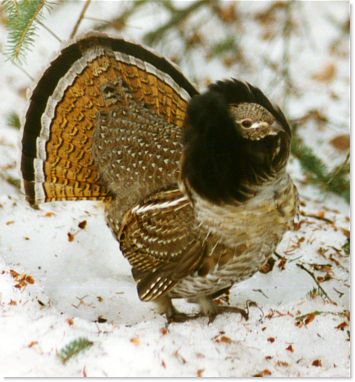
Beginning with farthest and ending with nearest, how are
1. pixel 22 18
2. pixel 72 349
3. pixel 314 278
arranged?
pixel 314 278, pixel 22 18, pixel 72 349

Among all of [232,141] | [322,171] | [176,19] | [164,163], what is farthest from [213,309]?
[176,19]

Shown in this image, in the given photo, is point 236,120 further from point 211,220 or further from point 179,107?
point 179,107

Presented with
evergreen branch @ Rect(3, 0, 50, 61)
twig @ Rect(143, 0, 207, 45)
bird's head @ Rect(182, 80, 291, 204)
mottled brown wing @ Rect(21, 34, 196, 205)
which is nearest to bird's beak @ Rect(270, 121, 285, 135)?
bird's head @ Rect(182, 80, 291, 204)

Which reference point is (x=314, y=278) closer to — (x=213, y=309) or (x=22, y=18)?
(x=213, y=309)

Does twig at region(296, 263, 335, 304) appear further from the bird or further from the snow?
the bird

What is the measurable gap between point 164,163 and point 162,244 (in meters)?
0.45

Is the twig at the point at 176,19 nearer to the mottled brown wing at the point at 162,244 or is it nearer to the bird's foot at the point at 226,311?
the mottled brown wing at the point at 162,244

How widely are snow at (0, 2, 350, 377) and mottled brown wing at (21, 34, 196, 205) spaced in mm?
142

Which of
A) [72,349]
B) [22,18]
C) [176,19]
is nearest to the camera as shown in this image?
[72,349]

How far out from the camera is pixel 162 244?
2.59 meters

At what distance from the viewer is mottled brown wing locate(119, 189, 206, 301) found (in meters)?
2.50

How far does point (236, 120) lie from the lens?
2.21 meters

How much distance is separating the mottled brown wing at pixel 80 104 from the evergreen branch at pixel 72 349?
1.05 metres

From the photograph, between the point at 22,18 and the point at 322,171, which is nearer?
the point at 22,18
